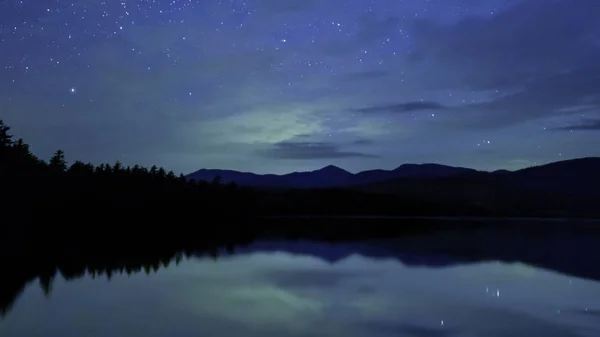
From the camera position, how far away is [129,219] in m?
78.9

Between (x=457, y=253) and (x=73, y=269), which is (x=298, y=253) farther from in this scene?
(x=73, y=269)

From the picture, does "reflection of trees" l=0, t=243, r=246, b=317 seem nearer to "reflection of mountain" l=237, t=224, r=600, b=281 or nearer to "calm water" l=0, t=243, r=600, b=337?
"calm water" l=0, t=243, r=600, b=337

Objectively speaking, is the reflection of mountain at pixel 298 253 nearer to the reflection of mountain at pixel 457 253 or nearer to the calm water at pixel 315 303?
the reflection of mountain at pixel 457 253

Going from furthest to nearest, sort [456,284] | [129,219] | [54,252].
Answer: [129,219] < [54,252] < [456,284]

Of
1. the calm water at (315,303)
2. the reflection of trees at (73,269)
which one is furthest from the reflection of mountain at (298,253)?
the calm water at (315,303)

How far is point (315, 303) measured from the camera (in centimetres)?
2083

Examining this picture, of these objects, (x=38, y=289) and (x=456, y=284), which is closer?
(x=38, y=289)

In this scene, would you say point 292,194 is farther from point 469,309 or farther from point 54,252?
point 469,309

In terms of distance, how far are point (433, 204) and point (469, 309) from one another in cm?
16694

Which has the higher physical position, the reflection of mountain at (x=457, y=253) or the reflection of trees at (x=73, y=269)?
the reflection of trees at (x=73, y=269)

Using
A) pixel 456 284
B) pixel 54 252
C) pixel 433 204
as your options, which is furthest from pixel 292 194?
pixel 456 284

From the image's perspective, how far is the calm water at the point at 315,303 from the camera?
16.6 metres

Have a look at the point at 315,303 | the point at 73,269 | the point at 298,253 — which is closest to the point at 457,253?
the point at 298,253

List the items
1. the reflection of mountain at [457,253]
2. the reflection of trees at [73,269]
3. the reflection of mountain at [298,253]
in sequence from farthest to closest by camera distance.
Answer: the reflection of mountain at [457,253] < the reflection of mountain at [298,253] < the reflection of trees at [73,269]
